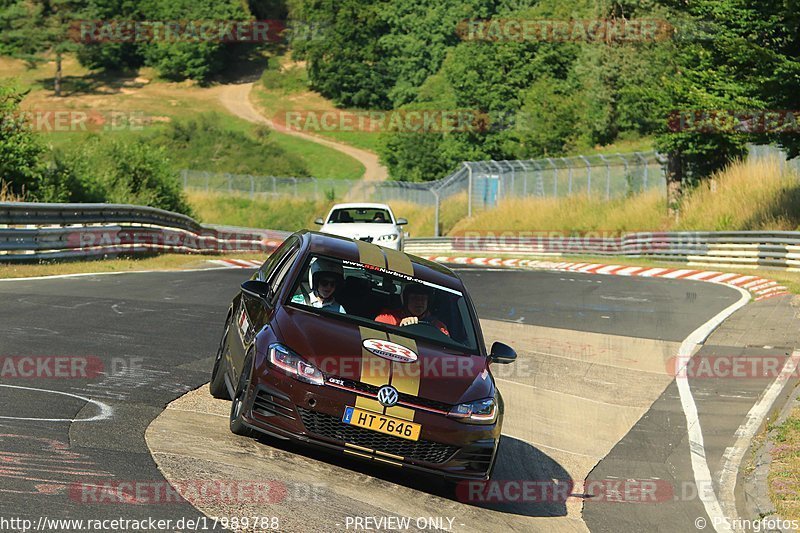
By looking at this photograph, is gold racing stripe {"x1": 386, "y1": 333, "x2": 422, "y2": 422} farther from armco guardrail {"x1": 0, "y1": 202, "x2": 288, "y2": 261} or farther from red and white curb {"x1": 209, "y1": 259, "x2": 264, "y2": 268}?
red and white curb {"x1": 209, "y1": 259, "x2": 264, "y2": 268}

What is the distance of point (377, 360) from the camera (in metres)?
7.49

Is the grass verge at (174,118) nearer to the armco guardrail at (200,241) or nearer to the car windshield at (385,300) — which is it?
the armco guardrail at (200,241)

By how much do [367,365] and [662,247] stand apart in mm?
30422

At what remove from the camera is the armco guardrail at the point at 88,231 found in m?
20.4

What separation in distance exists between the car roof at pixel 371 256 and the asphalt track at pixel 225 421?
1541mm

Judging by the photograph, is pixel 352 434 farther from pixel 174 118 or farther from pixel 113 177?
pixel 174 118

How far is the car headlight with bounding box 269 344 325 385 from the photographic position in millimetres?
7266

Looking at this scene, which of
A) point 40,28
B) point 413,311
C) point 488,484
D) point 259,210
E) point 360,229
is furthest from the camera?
point 40,28

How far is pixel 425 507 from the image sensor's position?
7203 millimetres

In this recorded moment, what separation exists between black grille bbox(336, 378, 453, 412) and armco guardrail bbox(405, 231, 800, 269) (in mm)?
21940

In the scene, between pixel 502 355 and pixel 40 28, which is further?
pixel 40 28

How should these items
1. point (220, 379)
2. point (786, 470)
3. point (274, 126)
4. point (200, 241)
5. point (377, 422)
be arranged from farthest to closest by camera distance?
point (274, 126) < point (200, 241) < point (220, 379) < point (786, 470) < point (377, 422)

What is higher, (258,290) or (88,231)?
(258,290)

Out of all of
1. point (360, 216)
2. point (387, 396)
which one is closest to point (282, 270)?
point (387, 396)
